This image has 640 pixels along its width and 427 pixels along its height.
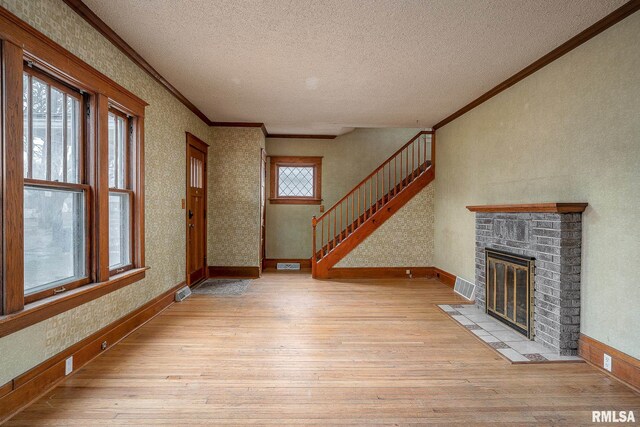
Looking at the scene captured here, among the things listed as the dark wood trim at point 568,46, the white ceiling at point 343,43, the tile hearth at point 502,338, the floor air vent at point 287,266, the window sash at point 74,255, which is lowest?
the tile hearth at point 502,338

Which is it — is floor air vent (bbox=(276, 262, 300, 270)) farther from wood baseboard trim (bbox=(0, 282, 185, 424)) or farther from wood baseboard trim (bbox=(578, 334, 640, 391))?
wood baseboard trim (bbox=(578, 334, 640, 391))

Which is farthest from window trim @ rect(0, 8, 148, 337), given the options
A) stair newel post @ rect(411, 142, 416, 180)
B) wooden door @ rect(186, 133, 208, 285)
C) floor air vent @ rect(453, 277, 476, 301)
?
stair newel post @ rect(411, 142, 416, 180)

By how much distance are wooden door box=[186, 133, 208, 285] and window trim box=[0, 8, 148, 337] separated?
1723 mm

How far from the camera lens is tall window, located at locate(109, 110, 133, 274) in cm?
338

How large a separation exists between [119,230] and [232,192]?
117 inches

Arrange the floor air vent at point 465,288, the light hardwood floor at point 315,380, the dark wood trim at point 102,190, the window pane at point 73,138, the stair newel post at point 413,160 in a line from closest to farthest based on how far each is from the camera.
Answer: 1. the light hardwood floor at point 315,380
2. the window pane at point 73,138
3. the dark wood trim at point 102,190
4. the floor air vent at point 465,288
5. the stair newel post at point 413,160

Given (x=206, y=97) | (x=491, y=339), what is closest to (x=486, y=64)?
(x=491, y=339)

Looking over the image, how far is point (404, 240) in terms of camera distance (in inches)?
264

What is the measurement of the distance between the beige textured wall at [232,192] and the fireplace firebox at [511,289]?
4.07 metres

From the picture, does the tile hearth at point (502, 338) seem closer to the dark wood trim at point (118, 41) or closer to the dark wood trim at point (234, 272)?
the dark wood trim at point (234, 272)

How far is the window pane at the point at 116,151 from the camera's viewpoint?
3.37m

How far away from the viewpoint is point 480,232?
4.57 meters

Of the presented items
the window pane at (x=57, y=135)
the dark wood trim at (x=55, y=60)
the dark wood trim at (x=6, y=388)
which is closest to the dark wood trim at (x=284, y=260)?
the dark wood trim at (x=55, y=60)

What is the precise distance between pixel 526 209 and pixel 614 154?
2.92 ft
